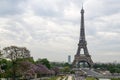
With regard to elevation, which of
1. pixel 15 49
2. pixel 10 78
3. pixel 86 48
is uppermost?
pixel 86 48

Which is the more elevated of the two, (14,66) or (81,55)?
(81,55)

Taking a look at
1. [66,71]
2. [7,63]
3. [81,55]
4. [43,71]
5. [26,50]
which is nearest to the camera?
[26,50]

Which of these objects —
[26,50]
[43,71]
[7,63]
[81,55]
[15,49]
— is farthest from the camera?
[81,55]

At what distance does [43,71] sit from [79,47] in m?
66.8

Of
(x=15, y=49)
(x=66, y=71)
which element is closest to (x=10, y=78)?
(x=15, y=49)

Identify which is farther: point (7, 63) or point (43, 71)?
point (43, 71)

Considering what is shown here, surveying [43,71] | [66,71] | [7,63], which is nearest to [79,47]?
[66,71]

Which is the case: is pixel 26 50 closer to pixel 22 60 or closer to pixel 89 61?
pixel 22 60

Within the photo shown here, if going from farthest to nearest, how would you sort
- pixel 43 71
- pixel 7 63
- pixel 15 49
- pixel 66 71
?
1. pixel 66 71
2. pixel 43 71
3. pixel 7 63
4. pixel 15 49

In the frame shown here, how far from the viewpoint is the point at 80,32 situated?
14438cm

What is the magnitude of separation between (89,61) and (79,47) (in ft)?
23.7

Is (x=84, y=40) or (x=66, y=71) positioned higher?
(x=84, y=40)

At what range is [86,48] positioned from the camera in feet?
476

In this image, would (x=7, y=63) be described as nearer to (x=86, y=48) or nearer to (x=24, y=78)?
(x=24, y=78)
